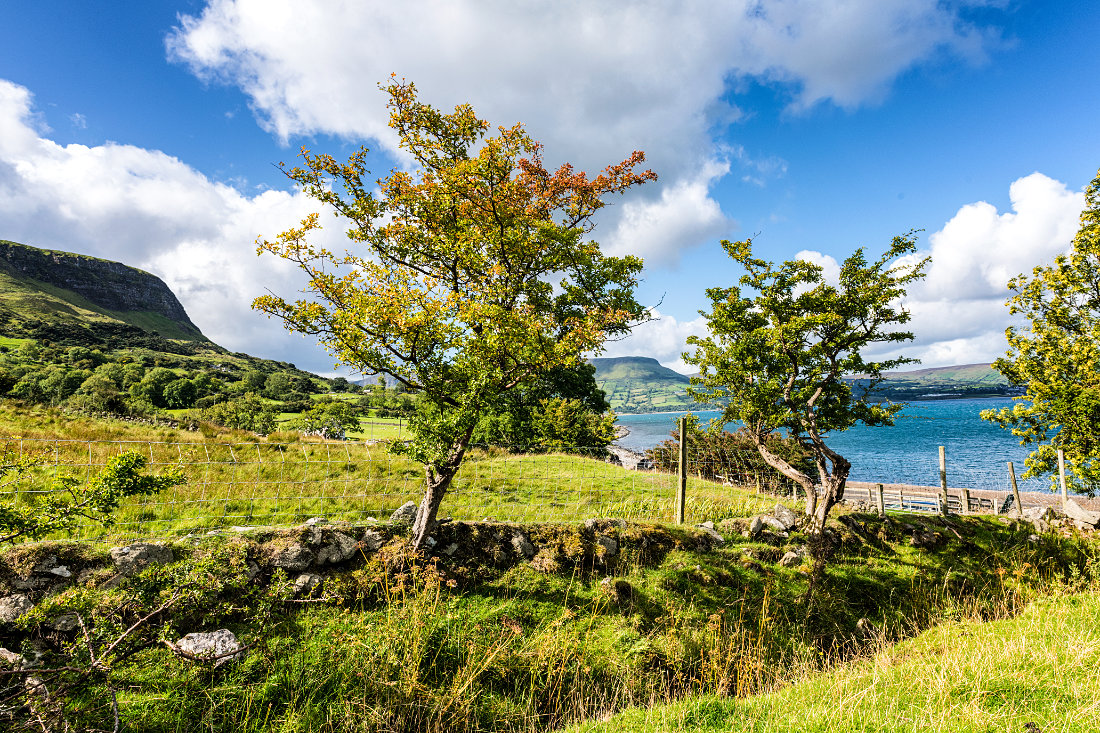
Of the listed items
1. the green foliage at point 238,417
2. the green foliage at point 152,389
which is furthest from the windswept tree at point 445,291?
the green foliage at point 152,389

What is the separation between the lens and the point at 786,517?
10.6 m

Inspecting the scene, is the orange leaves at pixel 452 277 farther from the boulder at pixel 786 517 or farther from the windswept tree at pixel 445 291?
the boulder at pixel 786 517

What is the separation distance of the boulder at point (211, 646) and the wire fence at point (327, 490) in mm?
2034

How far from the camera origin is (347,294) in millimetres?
6688

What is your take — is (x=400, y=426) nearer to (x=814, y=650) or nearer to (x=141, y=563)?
(x=141, y=563)

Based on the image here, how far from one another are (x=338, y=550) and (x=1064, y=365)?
17.7 meters

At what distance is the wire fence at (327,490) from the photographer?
7.31 m

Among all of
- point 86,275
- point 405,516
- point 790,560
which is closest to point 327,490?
point 405,516

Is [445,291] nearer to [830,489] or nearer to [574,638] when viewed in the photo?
[574,638]

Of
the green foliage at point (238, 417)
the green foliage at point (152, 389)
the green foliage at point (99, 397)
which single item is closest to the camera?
the green foliage at point (99, 397)

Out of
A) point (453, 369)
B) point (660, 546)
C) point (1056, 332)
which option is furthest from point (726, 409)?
point (1056, 332)

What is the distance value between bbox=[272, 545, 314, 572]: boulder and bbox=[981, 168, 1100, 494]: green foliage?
55.9 ft

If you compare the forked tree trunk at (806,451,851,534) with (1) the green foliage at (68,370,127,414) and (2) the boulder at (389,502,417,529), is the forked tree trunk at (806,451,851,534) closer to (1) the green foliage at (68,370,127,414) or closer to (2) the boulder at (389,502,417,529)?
(2) the boulder at (389,502,417,529)

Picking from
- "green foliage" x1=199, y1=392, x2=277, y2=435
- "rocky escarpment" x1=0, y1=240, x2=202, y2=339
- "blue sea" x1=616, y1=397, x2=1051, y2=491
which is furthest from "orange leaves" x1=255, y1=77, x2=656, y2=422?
"rocky escarpment" x1=0, y1=240, x2=202, y2=339
